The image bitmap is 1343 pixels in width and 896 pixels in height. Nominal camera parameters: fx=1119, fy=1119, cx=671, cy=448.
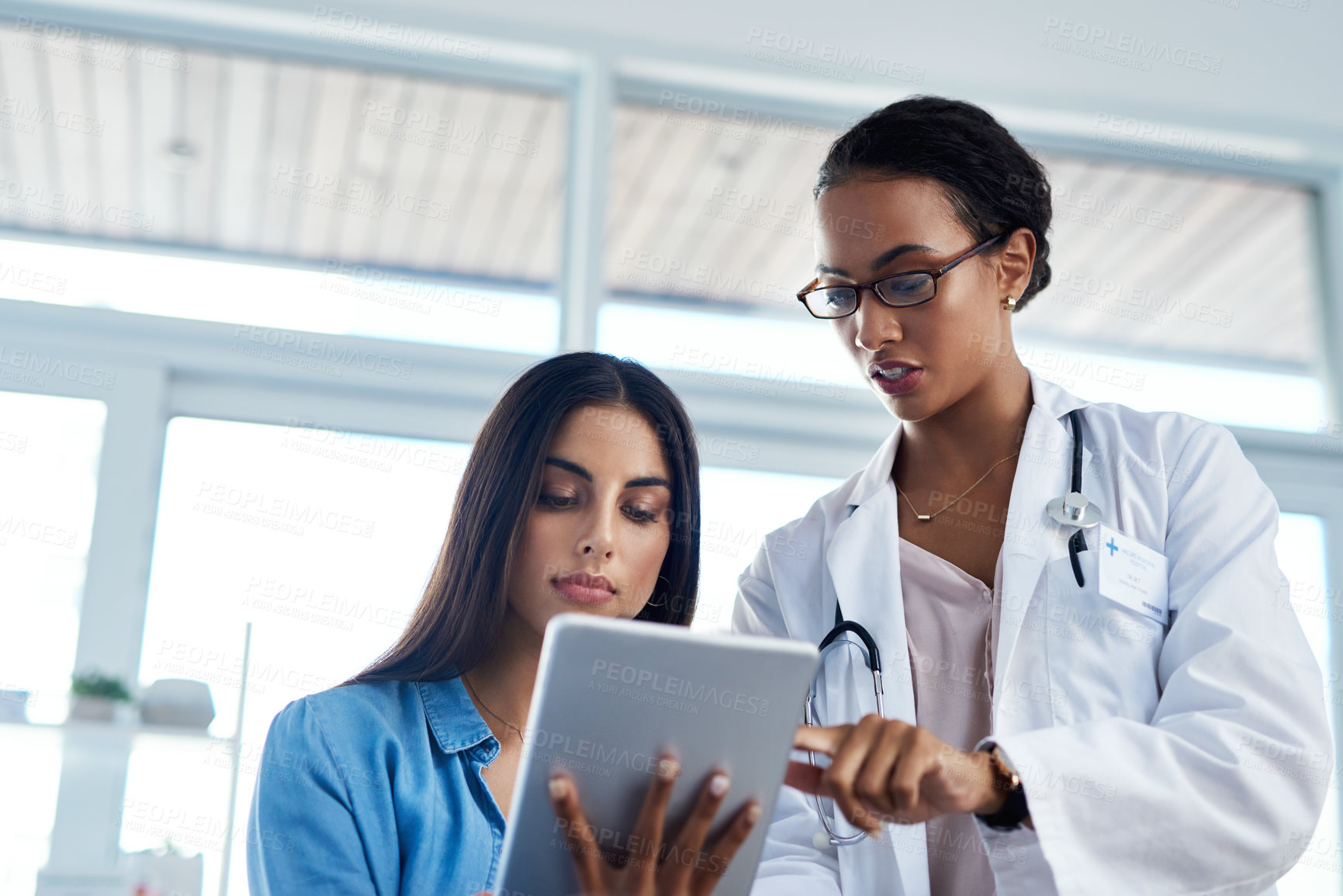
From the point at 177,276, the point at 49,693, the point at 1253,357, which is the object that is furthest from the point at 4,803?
the point at 1253,357

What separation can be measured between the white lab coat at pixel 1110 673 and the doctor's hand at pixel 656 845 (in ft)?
1.09

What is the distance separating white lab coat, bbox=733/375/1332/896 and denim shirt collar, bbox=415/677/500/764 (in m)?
0.42

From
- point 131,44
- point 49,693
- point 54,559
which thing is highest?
point 131,44

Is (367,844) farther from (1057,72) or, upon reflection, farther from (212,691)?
(1057,72)

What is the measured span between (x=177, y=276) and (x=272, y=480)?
56 cm

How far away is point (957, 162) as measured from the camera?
5.35 feet

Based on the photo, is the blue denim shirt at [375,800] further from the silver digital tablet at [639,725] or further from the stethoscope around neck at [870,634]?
the stethoscope around neck at [870,634]

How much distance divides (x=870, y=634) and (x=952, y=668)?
0.42 feet

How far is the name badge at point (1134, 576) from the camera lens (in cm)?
147

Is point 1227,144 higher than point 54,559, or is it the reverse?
point 1227,144

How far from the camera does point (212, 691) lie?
240cm
